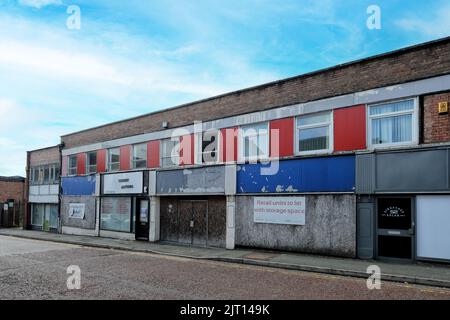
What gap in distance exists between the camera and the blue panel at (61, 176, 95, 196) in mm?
23750

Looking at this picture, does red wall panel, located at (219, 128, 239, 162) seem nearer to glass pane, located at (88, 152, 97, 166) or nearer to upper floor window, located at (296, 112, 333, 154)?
upper floor window, located at (296, 112, 333, 154)

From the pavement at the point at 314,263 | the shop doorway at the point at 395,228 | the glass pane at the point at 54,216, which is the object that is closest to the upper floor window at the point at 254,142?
the pavement at the point at 314,263

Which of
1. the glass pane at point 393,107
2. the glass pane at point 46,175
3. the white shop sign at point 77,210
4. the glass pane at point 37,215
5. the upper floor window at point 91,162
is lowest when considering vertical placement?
the glass pane at point 37,215

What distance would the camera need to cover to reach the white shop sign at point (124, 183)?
66.6 feet

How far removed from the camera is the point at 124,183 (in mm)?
21219

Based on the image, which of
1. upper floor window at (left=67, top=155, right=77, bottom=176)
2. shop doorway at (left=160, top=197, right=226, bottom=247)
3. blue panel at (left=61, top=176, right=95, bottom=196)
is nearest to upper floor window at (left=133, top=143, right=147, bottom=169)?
shop doorway at (left=160, top=197, right=226, bottom=247)

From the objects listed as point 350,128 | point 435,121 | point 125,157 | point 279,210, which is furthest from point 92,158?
point 435,121

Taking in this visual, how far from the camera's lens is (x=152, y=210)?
1950 centimetres

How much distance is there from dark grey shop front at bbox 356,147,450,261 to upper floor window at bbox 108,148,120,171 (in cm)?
1382

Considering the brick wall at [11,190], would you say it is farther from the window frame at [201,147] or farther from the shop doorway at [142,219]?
the window frame at [201,147]

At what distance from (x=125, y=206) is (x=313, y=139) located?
11255 millimetres

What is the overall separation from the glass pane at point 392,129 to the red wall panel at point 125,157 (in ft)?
42.6
